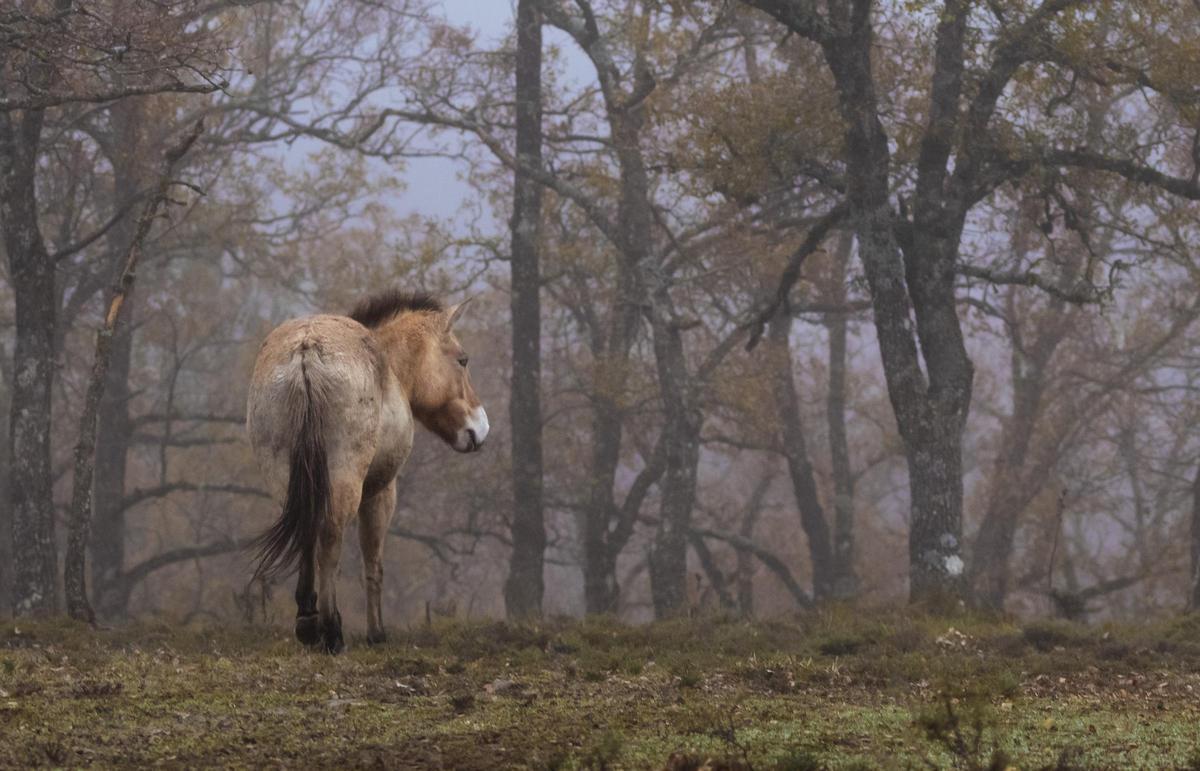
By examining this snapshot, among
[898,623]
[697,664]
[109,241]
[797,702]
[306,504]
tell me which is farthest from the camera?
[109,241]

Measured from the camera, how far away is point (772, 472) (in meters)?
36.8

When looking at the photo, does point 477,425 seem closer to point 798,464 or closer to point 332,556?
point 332,556

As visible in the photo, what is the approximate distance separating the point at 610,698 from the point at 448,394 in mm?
3969

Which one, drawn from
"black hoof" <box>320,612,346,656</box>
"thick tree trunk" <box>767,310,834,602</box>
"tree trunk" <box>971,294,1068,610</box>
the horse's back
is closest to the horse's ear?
the horse's back

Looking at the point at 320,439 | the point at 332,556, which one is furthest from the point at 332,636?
the point at 320,439

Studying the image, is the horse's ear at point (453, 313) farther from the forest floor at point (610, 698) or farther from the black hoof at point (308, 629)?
the black hoof at point (308, 629)

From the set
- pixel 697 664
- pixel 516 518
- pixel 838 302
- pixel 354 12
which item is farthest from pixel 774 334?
pixel 697 664

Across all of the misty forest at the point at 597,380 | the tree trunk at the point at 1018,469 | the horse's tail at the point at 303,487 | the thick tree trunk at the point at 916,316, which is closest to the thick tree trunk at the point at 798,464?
the misty forest at the point at 597,380

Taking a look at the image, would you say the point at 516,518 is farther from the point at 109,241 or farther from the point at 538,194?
→ the point at 109,241

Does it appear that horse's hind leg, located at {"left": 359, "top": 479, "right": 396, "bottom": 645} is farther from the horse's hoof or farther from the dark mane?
the dark mane

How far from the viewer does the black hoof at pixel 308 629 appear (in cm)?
927

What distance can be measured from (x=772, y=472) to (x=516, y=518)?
14.1m

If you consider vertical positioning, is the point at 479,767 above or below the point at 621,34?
below

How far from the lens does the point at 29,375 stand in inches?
646
